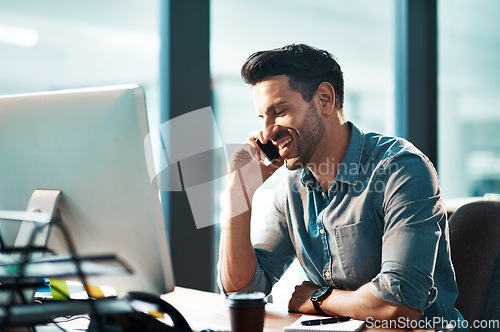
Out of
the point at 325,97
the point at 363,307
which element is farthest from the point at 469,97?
the point at 363,307

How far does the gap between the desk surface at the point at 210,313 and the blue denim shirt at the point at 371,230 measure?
189mm

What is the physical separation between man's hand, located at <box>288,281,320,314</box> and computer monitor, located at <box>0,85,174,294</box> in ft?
1.79

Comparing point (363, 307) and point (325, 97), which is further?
point (325, 97)

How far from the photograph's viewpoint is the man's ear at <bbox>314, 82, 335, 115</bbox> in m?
1.70

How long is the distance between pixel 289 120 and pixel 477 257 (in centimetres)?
72

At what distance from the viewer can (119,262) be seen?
0.95 meters

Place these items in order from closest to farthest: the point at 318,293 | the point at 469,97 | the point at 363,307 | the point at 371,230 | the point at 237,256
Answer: the point at 363,307 < the point at 318,293 < the point at 371,230 < the point at 237,256 < the point at 469,97

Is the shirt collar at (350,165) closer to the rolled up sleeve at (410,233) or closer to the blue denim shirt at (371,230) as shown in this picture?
the blue denim shirt at (371,230)

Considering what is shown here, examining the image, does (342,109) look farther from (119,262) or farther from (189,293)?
(119,262)

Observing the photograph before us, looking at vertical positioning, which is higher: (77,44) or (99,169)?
(77,44)

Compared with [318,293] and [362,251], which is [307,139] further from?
[318,293]

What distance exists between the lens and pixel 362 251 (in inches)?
58.8

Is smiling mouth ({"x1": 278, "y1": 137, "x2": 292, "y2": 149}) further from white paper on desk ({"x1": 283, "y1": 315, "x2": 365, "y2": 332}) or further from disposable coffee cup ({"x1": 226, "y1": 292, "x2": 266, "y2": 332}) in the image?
disposable coffee cup ({"x1": 226, "y1": 292, "x2": 266, "y2": 332})

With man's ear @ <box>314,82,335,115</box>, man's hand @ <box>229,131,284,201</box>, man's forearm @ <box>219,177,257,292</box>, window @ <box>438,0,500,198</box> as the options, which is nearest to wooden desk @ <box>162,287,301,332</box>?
man's forearm @ <box>219,177,257,292</box>
